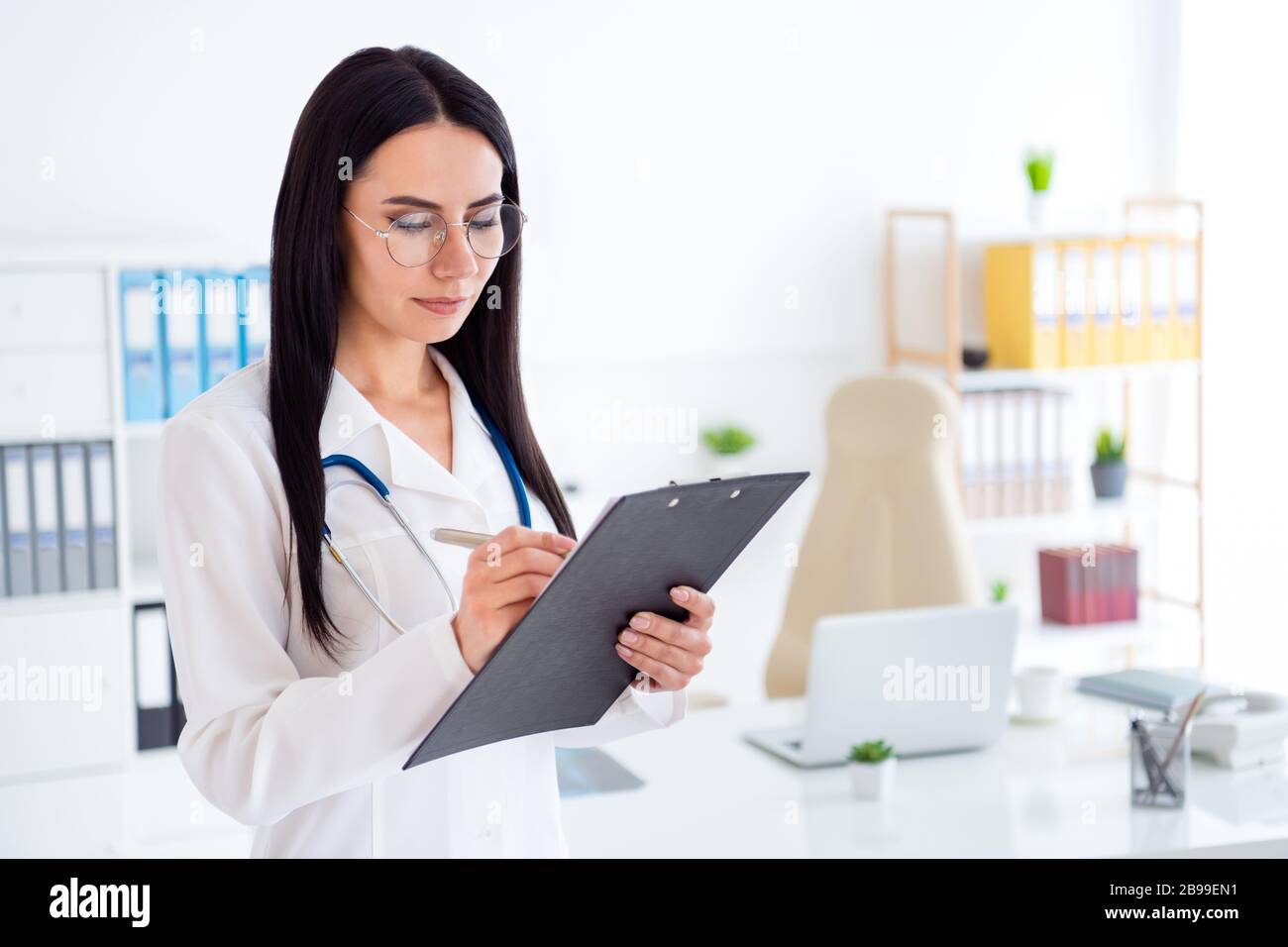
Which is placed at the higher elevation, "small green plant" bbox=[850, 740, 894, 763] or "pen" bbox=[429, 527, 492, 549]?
"pen" bbox=[429, 527, 492, 549]

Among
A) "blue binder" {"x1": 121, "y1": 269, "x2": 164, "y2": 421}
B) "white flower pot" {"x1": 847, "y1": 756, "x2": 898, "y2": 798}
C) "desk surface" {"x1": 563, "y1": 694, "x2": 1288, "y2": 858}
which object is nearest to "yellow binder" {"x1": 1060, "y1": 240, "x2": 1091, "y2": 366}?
"desk surface" {"x1": 563, "y1": 694, "x2": 1288, "y2": 858}

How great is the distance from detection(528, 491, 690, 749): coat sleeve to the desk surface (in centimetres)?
51

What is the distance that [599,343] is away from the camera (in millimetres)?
3742

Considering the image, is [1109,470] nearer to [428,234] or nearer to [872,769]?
[872,769]

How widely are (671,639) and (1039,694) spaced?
147 centimetres

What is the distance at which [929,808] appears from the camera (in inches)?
83.4

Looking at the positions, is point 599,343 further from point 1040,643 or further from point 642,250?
point 1040,643

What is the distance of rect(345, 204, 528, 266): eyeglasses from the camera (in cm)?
131

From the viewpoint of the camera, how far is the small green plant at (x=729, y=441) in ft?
12.4

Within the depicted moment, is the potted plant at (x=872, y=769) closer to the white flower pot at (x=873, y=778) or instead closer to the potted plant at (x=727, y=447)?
the white flower pot at (x=873, y=778)

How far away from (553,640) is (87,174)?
2578 millimetres

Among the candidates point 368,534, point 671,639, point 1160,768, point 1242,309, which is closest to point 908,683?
point 1160,768

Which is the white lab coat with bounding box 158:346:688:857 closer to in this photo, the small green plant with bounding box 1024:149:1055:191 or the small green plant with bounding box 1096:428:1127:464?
the small green plant with bounding box 1024:149:1055:191
